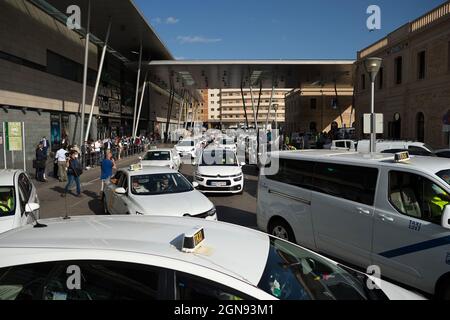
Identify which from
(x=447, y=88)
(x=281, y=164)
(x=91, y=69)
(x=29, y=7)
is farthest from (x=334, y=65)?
(x=281, y=164)

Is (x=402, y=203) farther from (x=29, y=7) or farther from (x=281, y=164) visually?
(x=29, y=7)

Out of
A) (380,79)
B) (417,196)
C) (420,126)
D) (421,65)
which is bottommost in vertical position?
(417,196)

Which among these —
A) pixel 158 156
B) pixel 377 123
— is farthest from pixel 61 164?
pixel 377 123

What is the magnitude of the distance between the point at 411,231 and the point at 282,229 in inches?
105

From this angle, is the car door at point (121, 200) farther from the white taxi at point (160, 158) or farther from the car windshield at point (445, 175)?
the white taxi at point (160, 158)

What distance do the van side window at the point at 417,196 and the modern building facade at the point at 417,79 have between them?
701 inches

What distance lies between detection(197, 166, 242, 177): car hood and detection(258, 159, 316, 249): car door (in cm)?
562

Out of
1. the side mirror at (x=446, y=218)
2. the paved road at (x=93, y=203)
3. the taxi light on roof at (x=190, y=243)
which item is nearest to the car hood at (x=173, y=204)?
the paved road at (x=93, y=203)

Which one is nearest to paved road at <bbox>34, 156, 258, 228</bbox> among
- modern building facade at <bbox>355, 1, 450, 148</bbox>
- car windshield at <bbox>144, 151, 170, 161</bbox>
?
car windshield at <bbox>144, 151, 170, 161</bbox>

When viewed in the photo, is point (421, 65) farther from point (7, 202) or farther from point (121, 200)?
point (7, 202)

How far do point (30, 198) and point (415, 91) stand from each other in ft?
95.4

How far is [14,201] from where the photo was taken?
6.66 m

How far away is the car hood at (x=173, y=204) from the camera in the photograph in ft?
25.2

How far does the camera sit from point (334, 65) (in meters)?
39.6
